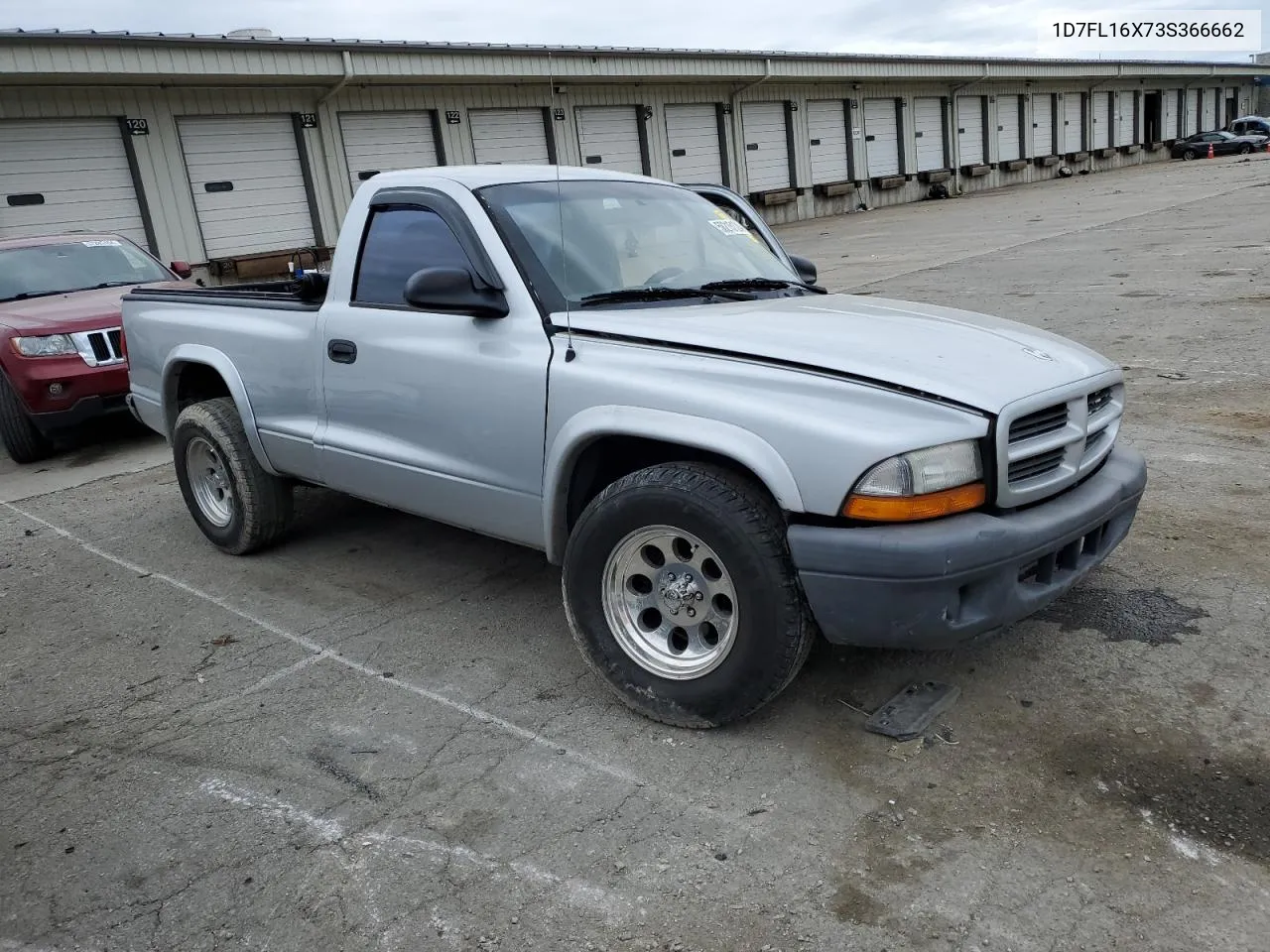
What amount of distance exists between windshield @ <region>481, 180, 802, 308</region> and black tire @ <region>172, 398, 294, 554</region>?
1.97 meters

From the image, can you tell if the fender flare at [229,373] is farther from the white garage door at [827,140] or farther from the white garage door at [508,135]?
the white garage door at [827,140]

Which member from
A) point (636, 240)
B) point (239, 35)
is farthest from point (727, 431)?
point (239, 35)

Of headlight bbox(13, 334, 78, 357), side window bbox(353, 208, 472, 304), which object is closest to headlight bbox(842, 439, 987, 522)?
side window bbox(353, 208, 472, 304)

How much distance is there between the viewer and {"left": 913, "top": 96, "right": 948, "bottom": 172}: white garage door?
112 feet

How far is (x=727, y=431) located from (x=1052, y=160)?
1771 inches

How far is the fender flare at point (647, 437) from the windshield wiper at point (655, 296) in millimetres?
547

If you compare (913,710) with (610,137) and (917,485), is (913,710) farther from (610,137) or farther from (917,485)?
(610,137)

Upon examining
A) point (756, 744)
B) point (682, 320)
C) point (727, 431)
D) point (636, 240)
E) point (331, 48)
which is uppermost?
point (331, 48)

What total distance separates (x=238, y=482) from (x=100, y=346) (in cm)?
350

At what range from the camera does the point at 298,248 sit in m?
18.2

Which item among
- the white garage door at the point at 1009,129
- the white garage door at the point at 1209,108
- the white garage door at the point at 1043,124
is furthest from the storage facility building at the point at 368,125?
the white garage door at the point at 1209,108

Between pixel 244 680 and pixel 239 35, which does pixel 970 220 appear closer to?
pixel 239 35

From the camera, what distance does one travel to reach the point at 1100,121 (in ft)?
153

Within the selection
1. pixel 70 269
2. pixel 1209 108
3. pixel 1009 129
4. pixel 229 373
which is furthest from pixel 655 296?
pixel 1209 108
